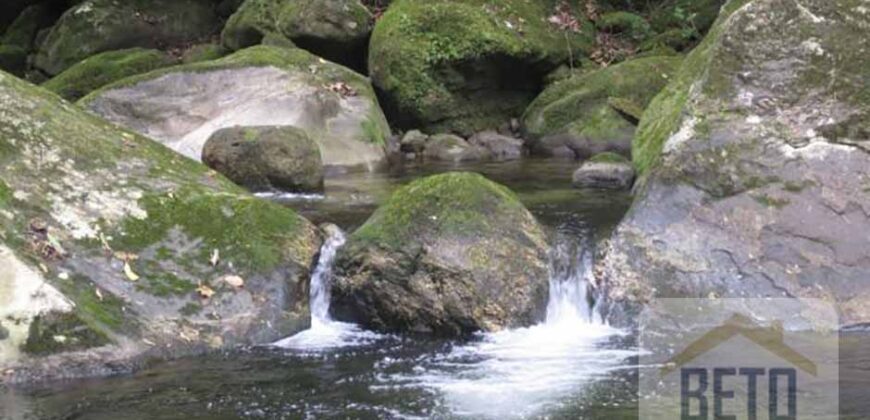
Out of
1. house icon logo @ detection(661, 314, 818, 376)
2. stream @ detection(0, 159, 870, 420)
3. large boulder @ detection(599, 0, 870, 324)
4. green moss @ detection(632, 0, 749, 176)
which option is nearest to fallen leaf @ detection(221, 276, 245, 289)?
stream @ detection(0, 159, 870, 420)

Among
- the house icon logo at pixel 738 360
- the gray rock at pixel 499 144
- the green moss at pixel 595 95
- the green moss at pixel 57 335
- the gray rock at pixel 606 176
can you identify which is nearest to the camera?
the house icon logo at pixel 738 360

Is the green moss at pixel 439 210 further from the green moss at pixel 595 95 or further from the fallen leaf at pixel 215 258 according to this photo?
the green moss at pixel 595 95

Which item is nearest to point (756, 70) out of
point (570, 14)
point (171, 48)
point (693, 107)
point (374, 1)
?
point (693, 107)

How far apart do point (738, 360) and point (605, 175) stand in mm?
5024

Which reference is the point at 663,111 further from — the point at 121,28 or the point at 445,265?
the point at 121,28

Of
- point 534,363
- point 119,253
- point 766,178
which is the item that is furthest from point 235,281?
point 766,178

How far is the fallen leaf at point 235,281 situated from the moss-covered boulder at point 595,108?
25.8ft

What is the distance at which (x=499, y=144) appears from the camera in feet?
50.4

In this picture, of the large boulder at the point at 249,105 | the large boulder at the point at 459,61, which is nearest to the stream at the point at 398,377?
the large boulder at the point at 249,105

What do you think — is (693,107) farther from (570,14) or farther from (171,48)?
(171,48)

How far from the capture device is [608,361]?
651cm

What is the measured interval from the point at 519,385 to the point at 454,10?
35.8ft

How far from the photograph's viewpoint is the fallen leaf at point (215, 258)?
23.6ft

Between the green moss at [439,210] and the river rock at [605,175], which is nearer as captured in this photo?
the green moss at [439,210]
